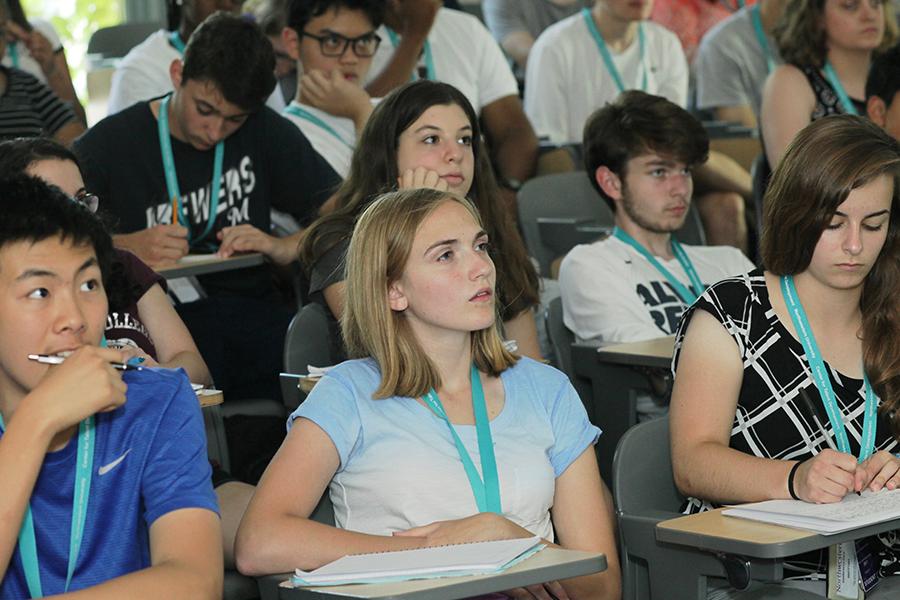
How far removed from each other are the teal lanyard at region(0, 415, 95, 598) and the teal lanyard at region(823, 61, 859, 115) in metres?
3.42

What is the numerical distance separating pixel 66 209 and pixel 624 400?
6.18 feet

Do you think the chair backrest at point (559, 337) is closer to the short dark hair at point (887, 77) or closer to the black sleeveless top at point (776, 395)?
the black sleeveless top at point (776, 395)

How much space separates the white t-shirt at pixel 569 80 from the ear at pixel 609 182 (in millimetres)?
1844

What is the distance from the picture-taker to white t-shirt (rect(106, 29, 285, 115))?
4.89 meters

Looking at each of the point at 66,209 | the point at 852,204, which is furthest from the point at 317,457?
the point at 852,204

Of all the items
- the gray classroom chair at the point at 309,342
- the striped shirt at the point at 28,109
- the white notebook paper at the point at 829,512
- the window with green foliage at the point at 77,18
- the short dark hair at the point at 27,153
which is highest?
the window with green foliage at the point at 77,18

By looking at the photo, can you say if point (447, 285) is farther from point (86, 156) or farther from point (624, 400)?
point (86, 156)

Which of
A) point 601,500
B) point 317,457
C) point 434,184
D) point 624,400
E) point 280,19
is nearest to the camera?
point 317,457

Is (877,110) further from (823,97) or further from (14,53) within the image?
(14,53)

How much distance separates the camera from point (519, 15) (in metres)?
6.57

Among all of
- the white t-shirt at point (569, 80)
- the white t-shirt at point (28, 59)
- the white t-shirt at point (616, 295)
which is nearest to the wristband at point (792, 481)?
the white t-shirt at point (616, 295)

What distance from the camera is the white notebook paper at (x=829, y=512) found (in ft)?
6.60

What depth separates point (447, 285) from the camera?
7.89 ft

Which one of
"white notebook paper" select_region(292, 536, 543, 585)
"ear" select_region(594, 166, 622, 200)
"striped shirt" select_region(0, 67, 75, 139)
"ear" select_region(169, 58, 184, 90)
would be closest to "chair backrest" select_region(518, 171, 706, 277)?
"ear" select_region(594, 166, 622, 200)
